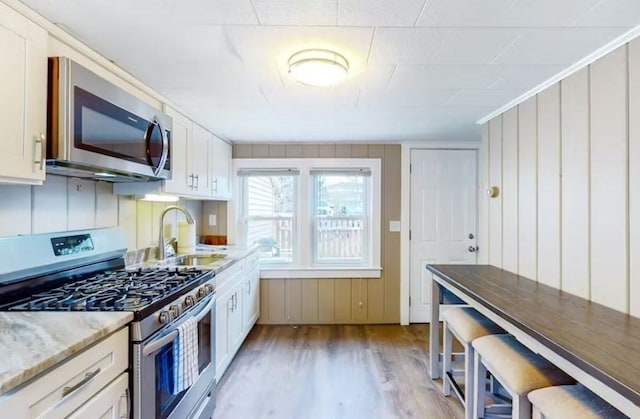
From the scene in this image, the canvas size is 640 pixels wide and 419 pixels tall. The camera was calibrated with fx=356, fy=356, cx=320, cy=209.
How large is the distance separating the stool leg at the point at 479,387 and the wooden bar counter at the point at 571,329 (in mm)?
312

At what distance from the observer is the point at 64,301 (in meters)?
1.52

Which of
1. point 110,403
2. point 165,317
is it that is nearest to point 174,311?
point 165,317

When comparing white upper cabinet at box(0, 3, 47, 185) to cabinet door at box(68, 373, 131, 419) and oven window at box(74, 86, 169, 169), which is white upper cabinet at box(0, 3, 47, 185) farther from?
cabinet door at box(68, 373, 131, 419)

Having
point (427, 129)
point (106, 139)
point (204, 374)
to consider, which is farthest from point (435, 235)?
point (106, 139)

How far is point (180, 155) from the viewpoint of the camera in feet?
8.57

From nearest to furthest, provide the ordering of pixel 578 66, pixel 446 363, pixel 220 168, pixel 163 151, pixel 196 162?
pixel 578 66, pixel 163 151, pixel 446 363, pixel 196 162, pixel 220 168

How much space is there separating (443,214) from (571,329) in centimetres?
268

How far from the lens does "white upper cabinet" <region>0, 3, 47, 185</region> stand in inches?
49.1

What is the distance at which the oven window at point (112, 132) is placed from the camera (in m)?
1.51

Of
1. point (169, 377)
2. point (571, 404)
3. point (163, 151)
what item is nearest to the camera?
point (571, 404)

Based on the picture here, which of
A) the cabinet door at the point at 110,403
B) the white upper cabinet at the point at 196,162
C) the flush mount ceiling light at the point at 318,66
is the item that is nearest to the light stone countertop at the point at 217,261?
the white upper cabinet at the point at 196,162

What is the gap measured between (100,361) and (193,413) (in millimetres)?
906

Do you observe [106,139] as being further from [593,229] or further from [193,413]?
[593,229]

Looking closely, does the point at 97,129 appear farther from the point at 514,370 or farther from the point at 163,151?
the point at 514,370
